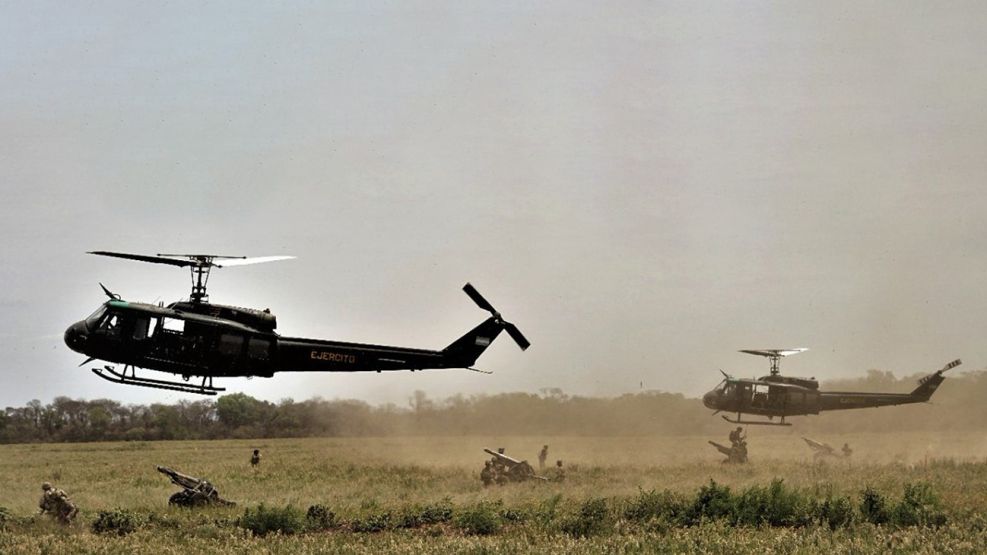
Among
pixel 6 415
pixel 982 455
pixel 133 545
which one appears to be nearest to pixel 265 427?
pixel 6 415

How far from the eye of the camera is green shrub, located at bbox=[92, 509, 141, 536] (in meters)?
27.9

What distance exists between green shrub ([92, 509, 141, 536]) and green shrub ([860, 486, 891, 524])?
775 inches

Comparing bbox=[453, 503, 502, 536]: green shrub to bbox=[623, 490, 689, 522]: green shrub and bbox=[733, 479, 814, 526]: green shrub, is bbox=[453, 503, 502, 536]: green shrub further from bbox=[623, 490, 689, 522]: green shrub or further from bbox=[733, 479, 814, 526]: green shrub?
bbox=[733, 479, 814, 526]: green shrub

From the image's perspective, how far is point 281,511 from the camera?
28.5 meters

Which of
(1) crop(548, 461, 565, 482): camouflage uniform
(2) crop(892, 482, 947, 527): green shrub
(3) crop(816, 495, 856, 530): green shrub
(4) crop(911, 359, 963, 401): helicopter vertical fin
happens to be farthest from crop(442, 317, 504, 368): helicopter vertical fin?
(4) crop(911, 359, 963, 401): helicopter vertical fin

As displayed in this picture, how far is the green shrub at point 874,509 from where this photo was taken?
90.4 ft

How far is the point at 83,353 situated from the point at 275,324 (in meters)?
5.38

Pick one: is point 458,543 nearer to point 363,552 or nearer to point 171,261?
point 363,552

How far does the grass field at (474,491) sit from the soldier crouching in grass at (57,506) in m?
0.35

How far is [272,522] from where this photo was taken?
2800 cm

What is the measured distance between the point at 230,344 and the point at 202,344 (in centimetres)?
77

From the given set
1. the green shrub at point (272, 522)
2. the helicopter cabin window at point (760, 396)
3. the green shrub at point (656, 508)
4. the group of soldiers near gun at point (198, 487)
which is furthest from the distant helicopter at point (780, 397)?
the green shrub at point (272, 522)

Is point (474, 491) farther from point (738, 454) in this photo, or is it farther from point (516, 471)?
point (738, 454)

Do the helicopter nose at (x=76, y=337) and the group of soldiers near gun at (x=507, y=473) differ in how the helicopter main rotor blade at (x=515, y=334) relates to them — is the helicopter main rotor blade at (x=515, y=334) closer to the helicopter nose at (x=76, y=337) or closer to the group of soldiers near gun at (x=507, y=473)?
the group of soldiers near gun at (x=507, y=473)
